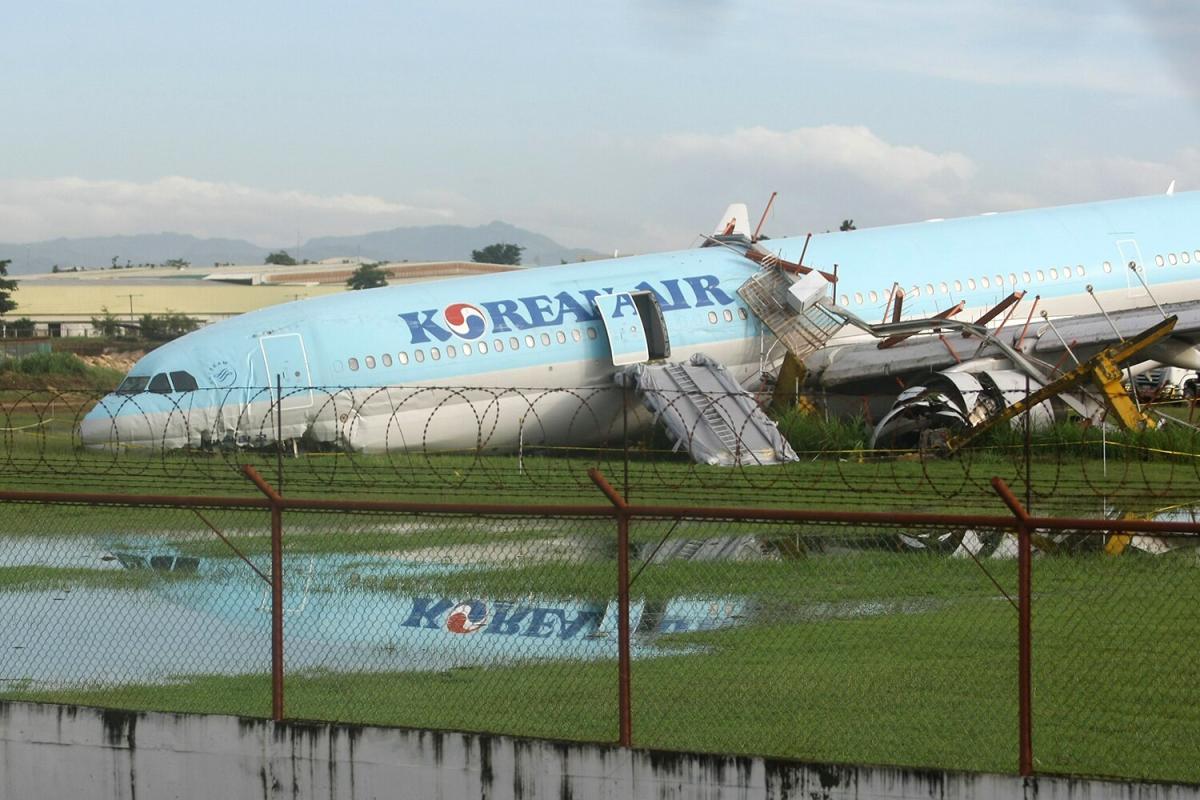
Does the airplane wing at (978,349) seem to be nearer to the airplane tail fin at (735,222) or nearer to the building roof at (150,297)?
the airplane tail fin at (735,222)

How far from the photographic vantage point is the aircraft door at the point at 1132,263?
33.6 metres

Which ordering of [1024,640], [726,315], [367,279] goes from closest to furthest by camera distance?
[1024,640], [726,315], [367,279]

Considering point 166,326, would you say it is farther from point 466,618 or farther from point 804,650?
point 804,650

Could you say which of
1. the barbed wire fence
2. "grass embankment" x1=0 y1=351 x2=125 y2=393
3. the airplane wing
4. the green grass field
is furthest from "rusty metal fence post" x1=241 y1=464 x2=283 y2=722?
"grass embankment" x1=0 y1=351 x2=125 y2=393

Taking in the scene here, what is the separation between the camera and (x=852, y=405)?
3100cm

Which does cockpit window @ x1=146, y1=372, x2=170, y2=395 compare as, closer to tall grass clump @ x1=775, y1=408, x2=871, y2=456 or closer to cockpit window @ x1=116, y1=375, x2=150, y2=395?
cockpit window @ x1=116, y1=375, x2=150, y2=395

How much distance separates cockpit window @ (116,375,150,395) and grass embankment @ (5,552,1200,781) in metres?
13.5

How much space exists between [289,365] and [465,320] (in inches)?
117

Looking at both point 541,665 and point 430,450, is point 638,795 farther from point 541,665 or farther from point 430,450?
point 430,450

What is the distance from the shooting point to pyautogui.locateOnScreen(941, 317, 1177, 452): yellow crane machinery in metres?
26.2

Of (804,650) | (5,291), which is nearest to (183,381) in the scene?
(804,650)

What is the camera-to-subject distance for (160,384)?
26984 mm

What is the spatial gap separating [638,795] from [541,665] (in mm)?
2665

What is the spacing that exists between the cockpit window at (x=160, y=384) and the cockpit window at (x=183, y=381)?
0.10 metres
